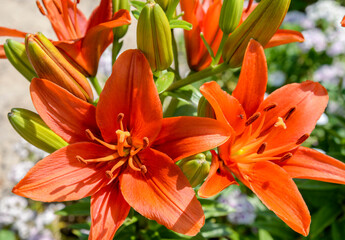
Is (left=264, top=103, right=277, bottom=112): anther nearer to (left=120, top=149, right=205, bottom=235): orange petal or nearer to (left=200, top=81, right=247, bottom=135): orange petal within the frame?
(left=200, top=81, right=247, bottom=135): orange petal

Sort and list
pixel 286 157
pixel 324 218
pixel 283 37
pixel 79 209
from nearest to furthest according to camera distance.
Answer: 1. pixel 286 157
2. pixel 283 37
3. pixel 79 209
4. pixel 324 218

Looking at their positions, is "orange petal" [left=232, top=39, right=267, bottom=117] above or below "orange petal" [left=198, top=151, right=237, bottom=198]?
above

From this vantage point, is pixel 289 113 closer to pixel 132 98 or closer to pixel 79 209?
pixel 132 98

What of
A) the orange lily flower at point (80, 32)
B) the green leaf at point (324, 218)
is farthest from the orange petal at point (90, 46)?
the green leaf at point (324, 218)

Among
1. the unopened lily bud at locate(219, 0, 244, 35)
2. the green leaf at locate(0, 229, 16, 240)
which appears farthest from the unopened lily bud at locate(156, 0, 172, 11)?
the green leaf at locate(0, 229, 16, 240)

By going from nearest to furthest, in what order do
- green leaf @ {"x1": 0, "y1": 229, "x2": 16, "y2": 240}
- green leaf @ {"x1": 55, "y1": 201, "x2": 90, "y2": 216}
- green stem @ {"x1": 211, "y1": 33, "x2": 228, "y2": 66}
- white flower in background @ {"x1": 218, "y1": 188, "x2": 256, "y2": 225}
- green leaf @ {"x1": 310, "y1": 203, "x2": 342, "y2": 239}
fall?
green stem @ {"x1": 211, "y1": 33, "x2": 228, "y2": 66}
green leaf @ {"x1": 55, "y1": 201, "x2": 90, "y2": 216}
green leaf @ {"x1": 310, "y1": 203, "x2": 342, "y2": 239}
white flower in background @ {"x1": 218, "y1": 188, "x2": 256, "y2": 225}
green leaf @ {"x1": 0, "y1": 229, "x2": 16, "y2": 240}

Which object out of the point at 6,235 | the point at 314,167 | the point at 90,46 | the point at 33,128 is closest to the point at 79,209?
the point at 33,128

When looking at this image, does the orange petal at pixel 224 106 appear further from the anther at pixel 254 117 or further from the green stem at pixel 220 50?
the green stem at pixel 220 50
